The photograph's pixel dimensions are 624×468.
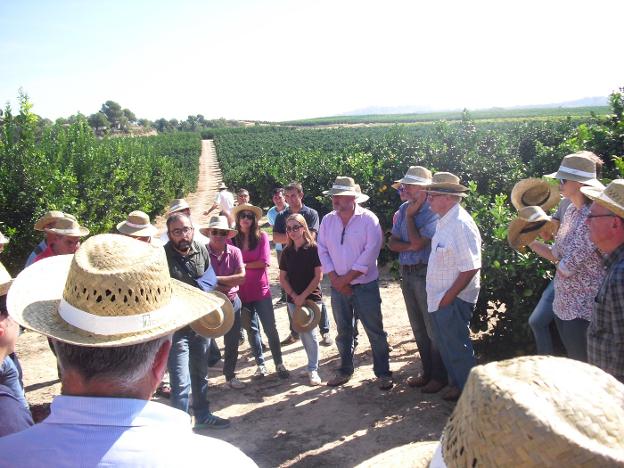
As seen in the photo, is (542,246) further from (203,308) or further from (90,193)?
(90,193)

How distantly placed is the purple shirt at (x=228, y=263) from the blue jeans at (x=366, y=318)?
111 cm

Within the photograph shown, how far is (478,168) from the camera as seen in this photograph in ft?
35.2

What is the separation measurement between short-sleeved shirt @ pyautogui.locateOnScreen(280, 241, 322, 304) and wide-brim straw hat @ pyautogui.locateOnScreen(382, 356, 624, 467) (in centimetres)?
479

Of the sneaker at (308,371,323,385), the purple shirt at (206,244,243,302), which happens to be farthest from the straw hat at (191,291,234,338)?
the sneaker at (308,371,323,385)

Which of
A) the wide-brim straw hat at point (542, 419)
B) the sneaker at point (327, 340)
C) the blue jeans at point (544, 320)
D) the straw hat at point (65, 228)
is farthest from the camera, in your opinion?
the sneaker at point (327, 340)

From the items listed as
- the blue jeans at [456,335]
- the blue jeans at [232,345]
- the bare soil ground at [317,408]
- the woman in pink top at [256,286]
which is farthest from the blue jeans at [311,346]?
the blue jeans at [456,335]

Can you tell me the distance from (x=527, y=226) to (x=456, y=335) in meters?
1.15

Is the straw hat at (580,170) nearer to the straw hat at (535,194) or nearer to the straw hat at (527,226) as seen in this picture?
the straw hat at (527,226)

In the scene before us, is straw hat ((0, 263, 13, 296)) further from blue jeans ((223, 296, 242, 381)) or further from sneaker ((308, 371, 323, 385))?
sneaker ((308, 371, 323, 385))

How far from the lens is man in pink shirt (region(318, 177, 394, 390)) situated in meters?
5.52

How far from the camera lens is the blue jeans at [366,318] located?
18.2 feet

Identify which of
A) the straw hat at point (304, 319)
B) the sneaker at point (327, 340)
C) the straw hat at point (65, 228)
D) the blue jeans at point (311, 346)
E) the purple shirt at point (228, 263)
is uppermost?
the straw hat at point (65, 228)

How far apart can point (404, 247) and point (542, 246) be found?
58.6 inches

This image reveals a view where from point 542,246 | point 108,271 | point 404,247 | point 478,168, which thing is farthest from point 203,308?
point 478,168
